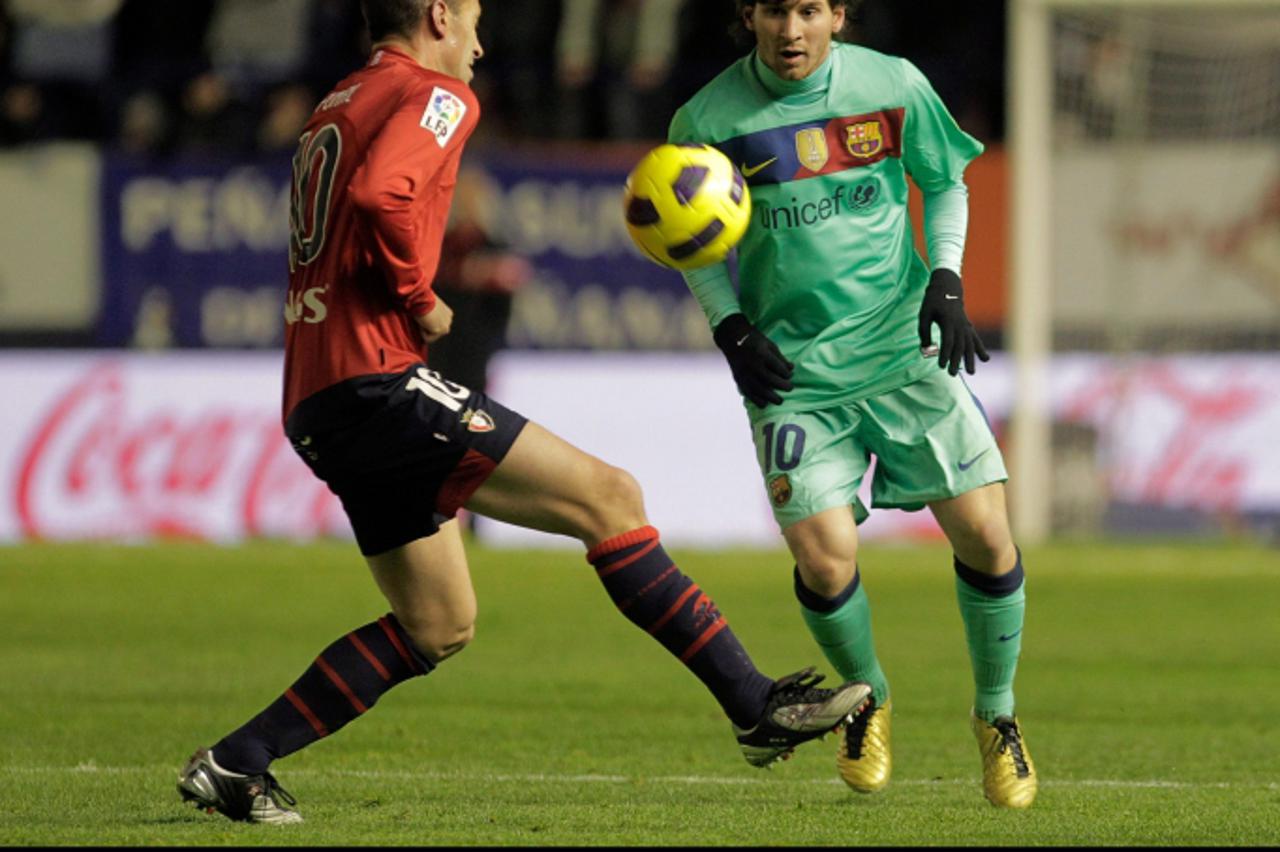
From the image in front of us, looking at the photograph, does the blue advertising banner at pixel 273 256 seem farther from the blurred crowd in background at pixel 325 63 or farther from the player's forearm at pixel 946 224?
the player's forearm at pixel 946 224

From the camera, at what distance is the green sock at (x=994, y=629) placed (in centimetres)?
651

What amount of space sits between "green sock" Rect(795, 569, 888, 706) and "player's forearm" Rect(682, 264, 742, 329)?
76 cm

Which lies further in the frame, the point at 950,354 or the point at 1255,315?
the point at 1255,315

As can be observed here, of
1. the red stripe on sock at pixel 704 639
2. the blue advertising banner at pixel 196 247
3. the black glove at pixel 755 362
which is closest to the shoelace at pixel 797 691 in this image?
the red stripe on sock at pixel 704 639

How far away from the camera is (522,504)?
5.65 metres

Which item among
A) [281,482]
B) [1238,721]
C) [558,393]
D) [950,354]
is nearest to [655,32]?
[558,393]

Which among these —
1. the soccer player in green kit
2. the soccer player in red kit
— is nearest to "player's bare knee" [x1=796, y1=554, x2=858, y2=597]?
the soccer player in green kit

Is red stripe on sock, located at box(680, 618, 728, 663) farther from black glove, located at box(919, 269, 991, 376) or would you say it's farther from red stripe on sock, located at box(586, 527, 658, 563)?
black glove, located at box(919, 269, 991, 376)

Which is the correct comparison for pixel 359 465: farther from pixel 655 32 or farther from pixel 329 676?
pixel 655 32

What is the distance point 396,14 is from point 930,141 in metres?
1.59

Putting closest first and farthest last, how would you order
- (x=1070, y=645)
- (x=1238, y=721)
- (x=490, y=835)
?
1. (x=490, y=835)
2. (x=1238, y=721)
3. (x=1070, y=645)

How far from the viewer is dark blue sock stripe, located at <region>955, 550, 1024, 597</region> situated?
21.4 ft

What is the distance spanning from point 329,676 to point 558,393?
34.8ft

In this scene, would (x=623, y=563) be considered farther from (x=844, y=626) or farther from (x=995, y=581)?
(x=995, y=581)
